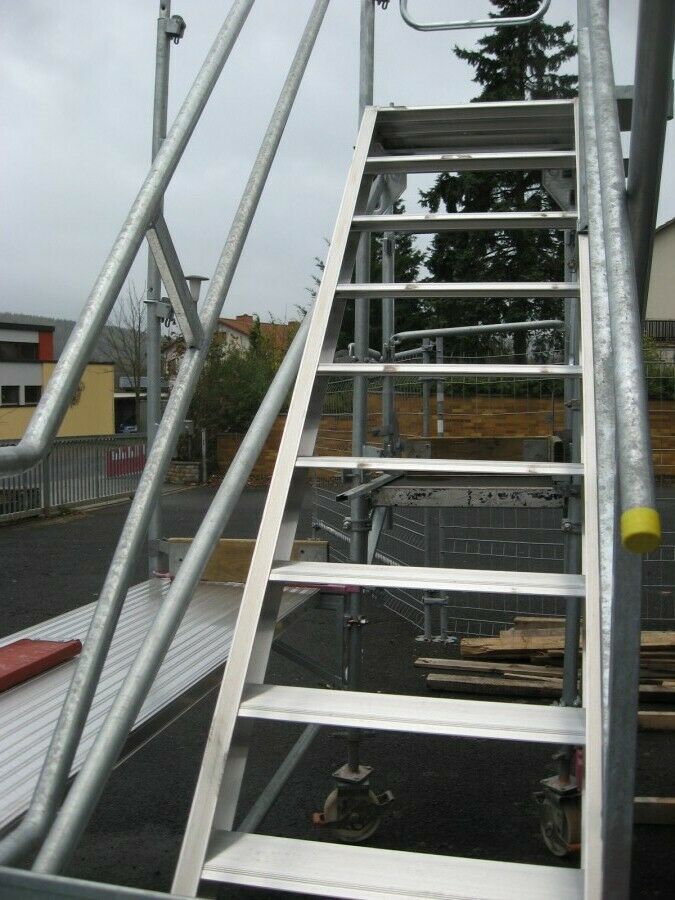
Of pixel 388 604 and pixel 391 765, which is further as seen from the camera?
pixel 388 604

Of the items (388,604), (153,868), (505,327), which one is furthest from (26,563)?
(153,868)

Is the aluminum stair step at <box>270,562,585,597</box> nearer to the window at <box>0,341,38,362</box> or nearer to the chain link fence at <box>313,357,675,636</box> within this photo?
the chain link fence at <box>313,357,675,636</box>

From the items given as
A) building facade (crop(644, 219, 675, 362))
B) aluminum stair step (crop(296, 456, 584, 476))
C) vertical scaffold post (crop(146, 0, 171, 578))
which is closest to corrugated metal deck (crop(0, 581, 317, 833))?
vertical scaffold post (crop(146, 0, 171, 578))

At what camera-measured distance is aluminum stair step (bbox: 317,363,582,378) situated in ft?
8.76

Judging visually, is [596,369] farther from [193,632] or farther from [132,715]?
A: [193,632]

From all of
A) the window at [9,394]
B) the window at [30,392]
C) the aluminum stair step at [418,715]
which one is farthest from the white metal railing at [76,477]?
the window at [30,392]

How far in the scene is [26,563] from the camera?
33.4ft

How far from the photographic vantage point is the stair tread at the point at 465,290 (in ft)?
9.77

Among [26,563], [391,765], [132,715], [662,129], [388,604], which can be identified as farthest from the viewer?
[26,563]

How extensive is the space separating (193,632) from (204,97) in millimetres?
1658

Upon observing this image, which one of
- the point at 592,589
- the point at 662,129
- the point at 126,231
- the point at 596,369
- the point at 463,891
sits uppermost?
the point at 662,129

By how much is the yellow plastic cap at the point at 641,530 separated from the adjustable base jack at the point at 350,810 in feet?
9.49

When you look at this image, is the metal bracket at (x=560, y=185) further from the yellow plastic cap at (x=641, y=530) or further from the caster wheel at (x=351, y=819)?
the yellow plastic cap at (x=641, y=530)

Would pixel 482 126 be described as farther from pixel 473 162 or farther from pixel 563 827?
pixel 563 827
